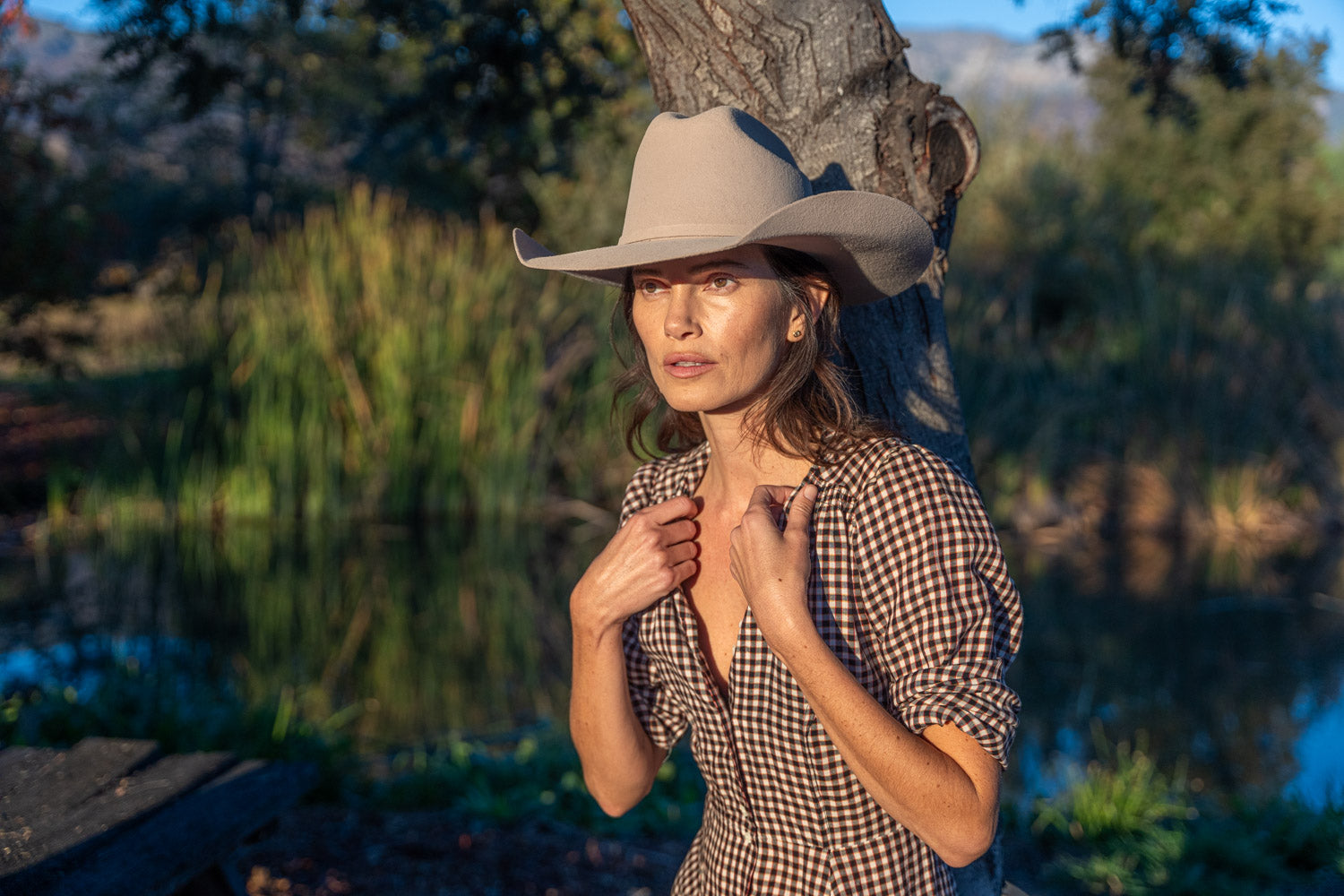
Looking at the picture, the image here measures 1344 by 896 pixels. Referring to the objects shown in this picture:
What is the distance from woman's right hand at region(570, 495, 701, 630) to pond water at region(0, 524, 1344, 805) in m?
2.58

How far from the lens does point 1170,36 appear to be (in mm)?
3039

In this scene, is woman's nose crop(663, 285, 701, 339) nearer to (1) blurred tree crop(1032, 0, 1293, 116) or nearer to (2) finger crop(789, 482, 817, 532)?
(2) finger crop(789, 482, 817, 532)

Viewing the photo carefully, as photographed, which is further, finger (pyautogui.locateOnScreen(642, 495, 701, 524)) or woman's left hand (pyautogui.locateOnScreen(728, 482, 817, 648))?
finger (pyautogui.locateOnScreen(642, 495, 701, 524))

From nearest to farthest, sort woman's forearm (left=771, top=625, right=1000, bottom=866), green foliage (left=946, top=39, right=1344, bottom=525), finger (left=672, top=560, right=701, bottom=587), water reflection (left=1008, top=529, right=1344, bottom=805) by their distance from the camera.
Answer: woman's forearm (left=771, top=625, right=1000, bottom=866) → finger (left=672, top=560, right=701, bottom=587) → water reflection (left=1008, top=529, right=1344, bottom=805) → green foliage (left=946, top=39, right=1344, bottom=525)

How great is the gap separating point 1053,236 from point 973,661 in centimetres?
1293

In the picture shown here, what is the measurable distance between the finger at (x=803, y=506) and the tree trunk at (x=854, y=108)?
459mm

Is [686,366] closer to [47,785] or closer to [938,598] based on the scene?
[938,598]

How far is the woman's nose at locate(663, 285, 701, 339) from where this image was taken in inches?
67.5

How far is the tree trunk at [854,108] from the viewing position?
2.15 meters

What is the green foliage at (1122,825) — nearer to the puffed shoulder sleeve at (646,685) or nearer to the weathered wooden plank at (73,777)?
the puffed shoulder sleeve at (646,685)

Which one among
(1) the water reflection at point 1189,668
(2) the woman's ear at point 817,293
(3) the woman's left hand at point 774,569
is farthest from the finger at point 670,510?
(1) the water reflection at point 1189,668

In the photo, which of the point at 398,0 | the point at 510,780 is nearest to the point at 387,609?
the point at 510,780

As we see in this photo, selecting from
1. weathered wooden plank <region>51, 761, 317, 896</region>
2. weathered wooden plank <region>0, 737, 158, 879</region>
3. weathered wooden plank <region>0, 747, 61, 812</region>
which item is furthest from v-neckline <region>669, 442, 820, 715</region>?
weathered wooden plank <region>0, 747, 61, 812</region>

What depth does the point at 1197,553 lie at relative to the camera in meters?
8.46
